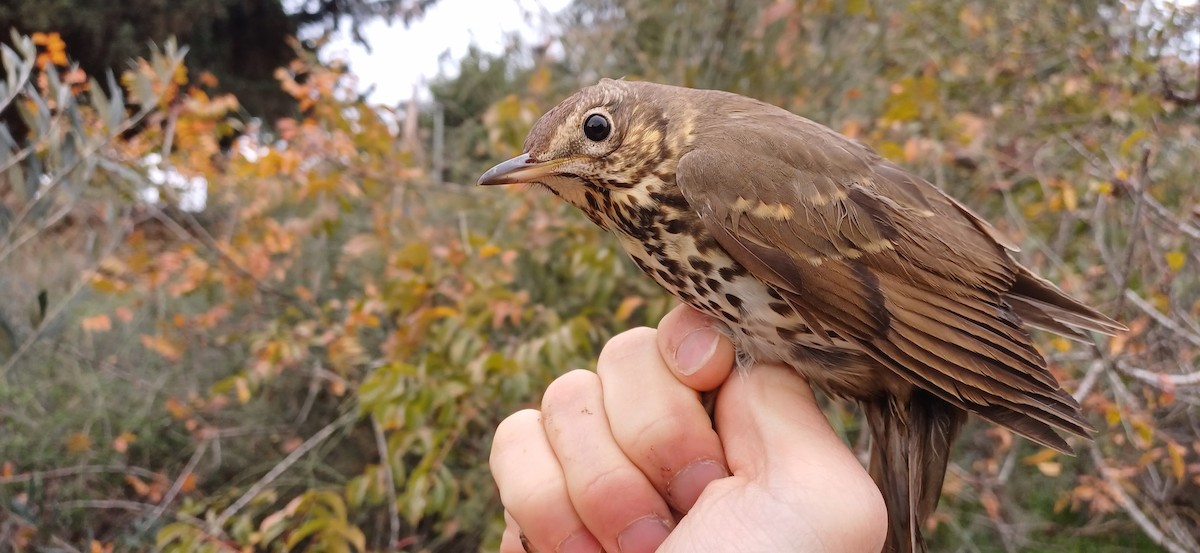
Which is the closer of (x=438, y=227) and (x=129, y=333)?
(x=438, y=227)

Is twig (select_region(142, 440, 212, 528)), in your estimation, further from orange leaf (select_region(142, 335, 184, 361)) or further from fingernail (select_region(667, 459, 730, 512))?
fingernail (select_region(667, 459, 730, 512))

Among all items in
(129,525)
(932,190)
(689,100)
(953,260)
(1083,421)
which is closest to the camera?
(1083,421)

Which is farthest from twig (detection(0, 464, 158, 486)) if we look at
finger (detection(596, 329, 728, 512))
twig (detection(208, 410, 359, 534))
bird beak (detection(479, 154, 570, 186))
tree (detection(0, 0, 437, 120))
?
tree (detection(0, 0, 437, 120))

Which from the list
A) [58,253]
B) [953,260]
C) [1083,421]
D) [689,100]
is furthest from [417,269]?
[58,253]

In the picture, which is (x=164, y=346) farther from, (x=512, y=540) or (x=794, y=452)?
(x=794, y=452)

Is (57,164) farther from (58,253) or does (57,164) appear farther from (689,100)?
(58,253)
